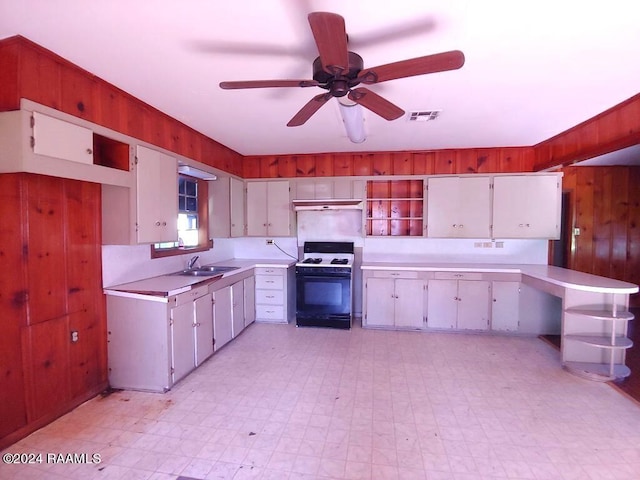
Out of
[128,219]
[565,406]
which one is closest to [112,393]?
[128,219]

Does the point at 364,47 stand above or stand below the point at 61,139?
above

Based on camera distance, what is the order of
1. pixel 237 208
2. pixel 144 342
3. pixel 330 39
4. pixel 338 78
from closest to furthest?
pixel 330 39, pixel 338 78, pixel 144 342, pixel 237 208

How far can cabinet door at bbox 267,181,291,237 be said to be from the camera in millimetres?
4508

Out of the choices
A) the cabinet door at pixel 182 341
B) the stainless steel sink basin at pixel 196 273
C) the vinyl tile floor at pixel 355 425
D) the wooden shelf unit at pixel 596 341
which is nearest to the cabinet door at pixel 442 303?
the vinyl tile floor at pixel 355 425

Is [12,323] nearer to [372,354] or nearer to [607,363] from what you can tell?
[372,354]

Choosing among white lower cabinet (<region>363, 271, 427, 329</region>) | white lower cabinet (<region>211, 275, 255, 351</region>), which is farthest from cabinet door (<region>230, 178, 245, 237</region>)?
white lower cabinet (<region>363, 271, 427, 329</region>)

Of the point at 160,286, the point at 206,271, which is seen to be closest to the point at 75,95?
the point at 160,286

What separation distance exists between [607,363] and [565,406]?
3.34 feet

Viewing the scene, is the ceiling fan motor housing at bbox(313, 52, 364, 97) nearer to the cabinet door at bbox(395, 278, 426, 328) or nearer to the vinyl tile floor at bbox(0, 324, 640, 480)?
the vinyl tile floor at bbox(0, 324, 640, 480)

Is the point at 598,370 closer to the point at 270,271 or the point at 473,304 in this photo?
the point at 473,304

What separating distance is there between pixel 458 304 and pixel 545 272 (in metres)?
1.02

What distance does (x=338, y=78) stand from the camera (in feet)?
5.42

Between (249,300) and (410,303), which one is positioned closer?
(410,303)

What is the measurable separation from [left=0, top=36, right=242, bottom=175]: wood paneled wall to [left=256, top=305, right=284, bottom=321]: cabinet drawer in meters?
2.27
